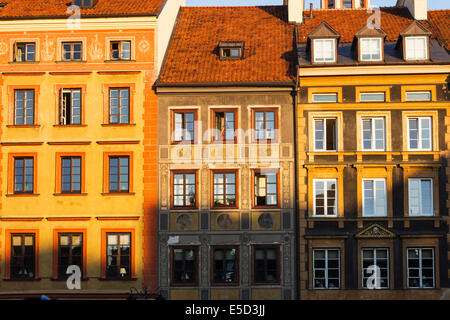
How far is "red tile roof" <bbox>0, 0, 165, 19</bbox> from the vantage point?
33500 millimetres

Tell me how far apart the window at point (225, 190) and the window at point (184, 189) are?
930mm

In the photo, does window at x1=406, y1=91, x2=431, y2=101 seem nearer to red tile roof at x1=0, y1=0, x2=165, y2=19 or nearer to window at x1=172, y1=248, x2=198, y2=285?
window at x1=172, y1=248, x2=198, y2=285

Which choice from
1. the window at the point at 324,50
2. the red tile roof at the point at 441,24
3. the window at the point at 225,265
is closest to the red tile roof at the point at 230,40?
the window at the point at 324,50

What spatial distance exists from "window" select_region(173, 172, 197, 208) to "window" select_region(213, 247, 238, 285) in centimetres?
243

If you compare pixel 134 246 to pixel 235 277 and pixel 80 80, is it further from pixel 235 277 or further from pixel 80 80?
pixel 80 80

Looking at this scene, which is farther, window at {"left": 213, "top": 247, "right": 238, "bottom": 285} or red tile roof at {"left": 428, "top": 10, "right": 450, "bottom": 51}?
red tile roof at {"left": 428, "top": 10, "right": 450, "bottom": 51}

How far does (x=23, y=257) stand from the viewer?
106 ft

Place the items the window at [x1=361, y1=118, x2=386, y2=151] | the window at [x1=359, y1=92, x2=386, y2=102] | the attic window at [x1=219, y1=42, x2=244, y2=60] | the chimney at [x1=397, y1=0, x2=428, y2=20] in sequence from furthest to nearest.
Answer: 1. the chimney at [x1=397, y1=0, x2=428, y2=20]
2. the attic window at [x1=219, y1=42, x2=244, y2=60]
3. the window at [x1=359, y1=92, x2=386, y2=102]
4. the window at [x1=361, y1=118, x2=386, y2=151]

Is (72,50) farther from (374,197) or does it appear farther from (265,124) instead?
(374,197)

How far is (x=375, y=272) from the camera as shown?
3152 cm

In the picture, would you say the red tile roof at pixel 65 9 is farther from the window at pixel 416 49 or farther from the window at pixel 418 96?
the window at pixel 418 96

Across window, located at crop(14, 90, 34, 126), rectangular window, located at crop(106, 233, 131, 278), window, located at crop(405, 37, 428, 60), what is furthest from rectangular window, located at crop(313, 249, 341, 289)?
window, located at crop(14, 90, 34, 126)
